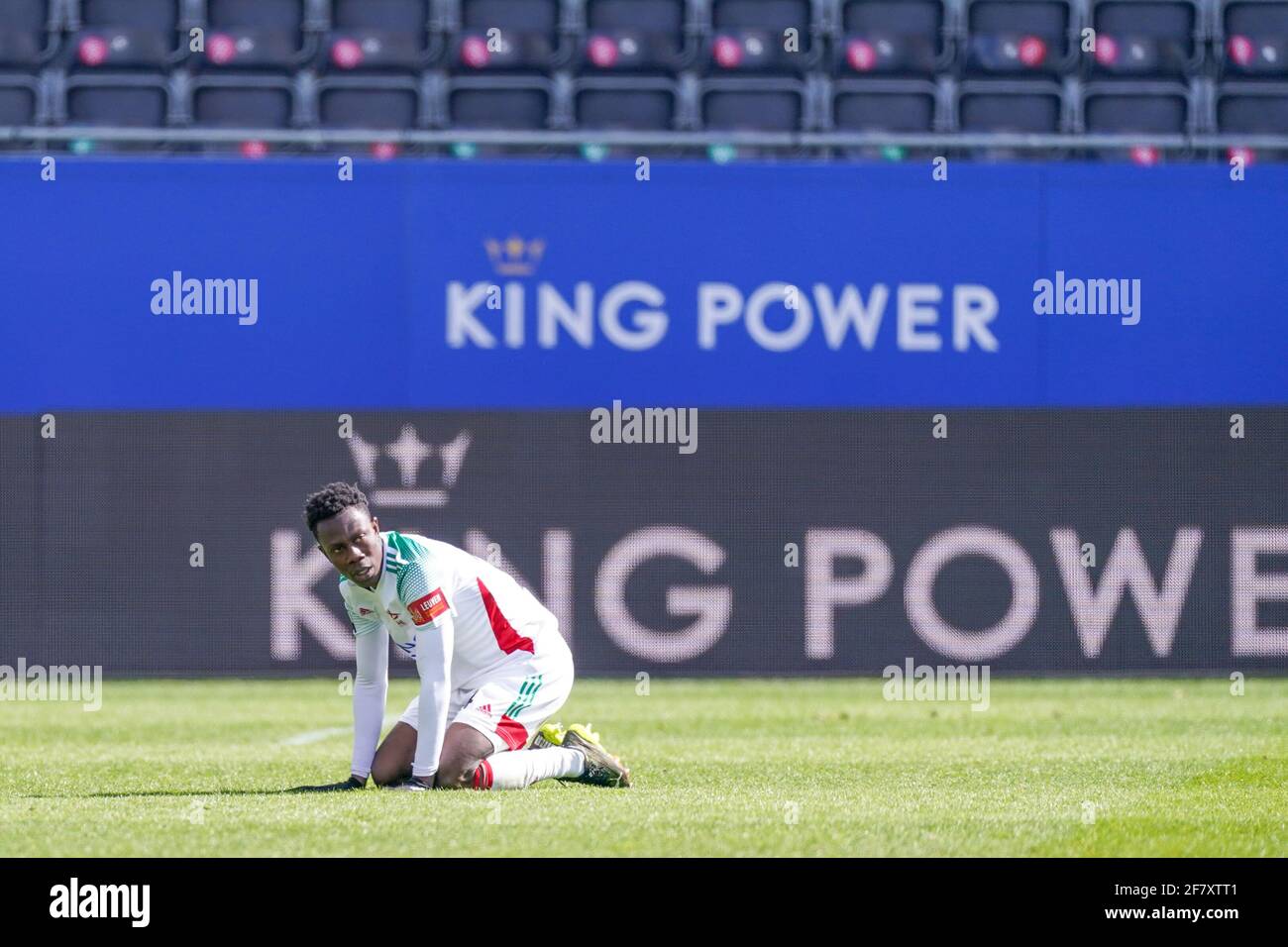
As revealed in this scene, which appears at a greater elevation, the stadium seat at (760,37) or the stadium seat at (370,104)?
the stadium seat at (760,37)

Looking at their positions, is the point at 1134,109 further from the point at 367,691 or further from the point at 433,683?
the point at 433,683

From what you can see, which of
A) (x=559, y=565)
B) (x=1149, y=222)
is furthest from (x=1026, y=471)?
(x=559, y=565)

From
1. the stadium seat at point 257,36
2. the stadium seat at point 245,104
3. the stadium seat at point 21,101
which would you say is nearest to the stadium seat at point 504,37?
the stadium seat at point 257,36

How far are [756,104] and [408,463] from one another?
4.17 m

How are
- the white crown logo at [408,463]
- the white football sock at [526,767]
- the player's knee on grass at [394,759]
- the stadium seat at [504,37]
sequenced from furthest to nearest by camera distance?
1. the stadium seat at [504,37]
2. the white crown logo at [408,463]
3. the player's knee on grass at [394,759]
4. the white football sock at [526,767]

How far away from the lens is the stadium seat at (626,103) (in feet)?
54.2

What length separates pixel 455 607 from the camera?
876cm

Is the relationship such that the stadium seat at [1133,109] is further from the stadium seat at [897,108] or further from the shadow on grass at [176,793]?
the shadow on grass at [176,793]

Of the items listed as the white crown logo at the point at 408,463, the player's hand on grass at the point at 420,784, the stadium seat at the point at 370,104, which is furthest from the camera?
the stadium seat at the point at 370,104

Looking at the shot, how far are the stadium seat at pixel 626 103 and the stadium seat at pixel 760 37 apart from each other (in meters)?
0.51

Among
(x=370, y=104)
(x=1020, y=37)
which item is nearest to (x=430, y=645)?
(x=370, y=104)

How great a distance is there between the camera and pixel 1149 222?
51.6ft
